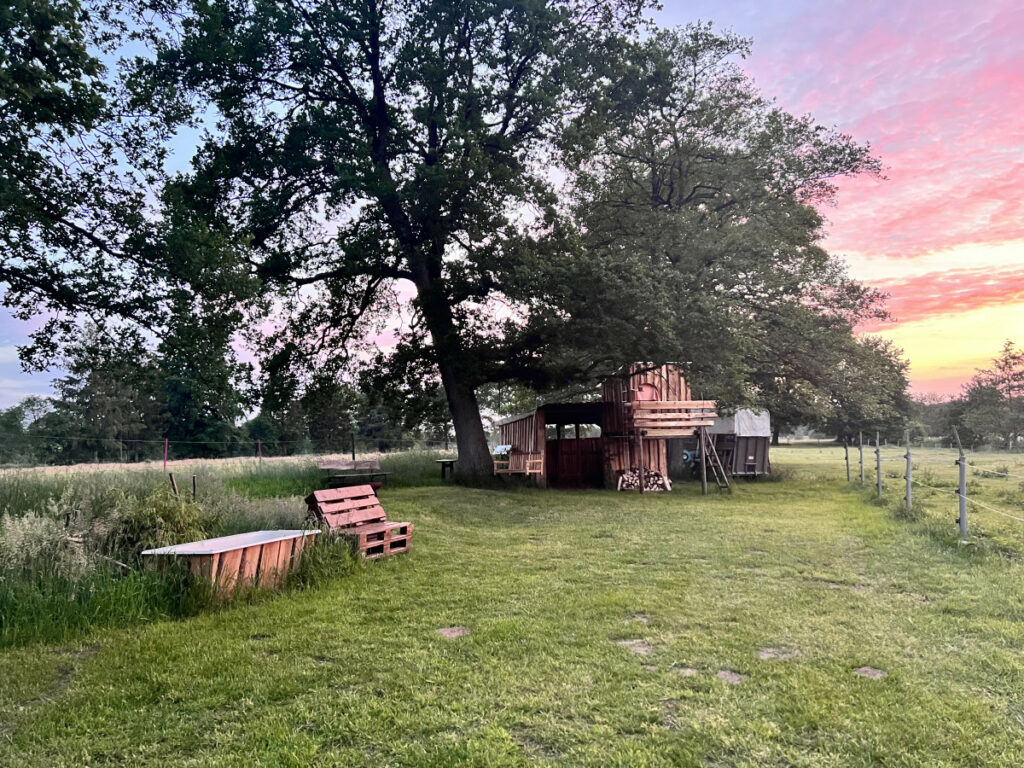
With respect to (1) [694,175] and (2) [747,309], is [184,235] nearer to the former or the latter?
(1) [694,175]

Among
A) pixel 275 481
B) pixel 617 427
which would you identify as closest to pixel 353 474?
pixel 275 481

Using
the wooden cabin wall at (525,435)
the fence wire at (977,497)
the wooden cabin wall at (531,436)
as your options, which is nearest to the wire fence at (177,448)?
the wooden cabin wall at (525,435)

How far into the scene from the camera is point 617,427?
1688cm

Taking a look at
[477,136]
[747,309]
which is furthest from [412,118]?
[747,309]

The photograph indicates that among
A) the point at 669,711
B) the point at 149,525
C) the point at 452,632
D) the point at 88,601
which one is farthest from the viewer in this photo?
the point at 149,525

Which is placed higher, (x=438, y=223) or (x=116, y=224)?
(x=438, y=223)

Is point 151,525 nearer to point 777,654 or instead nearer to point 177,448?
point 777,654

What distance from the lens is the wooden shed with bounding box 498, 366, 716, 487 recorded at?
15.9 meters

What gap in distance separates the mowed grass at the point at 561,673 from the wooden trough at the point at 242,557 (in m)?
0.31

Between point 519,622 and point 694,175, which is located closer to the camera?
point 519,622

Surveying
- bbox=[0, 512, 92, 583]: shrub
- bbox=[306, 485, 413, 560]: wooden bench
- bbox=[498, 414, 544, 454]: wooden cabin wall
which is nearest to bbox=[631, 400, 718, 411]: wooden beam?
bbox=[498, 414, 544, 454]: wooden cabin wall

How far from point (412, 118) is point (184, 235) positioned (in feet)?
24.6

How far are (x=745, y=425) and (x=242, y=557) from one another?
20.3m

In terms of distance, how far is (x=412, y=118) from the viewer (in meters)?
15.8
